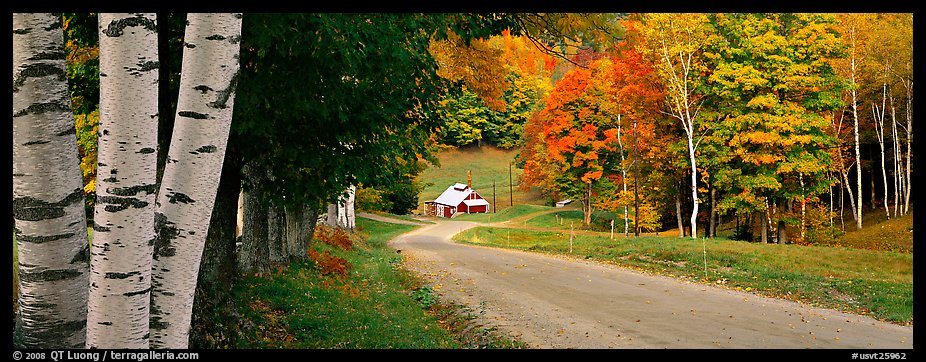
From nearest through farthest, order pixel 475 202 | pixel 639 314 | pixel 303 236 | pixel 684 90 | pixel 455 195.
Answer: pixel 639 314 → pixel 303 236 → pixel 684 90 → pixel 475 202 → pixel 455 195

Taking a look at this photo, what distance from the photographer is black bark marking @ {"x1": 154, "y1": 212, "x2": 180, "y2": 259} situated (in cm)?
439

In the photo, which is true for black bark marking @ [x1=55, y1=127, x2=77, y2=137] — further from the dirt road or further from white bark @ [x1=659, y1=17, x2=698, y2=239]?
white bark @ [x1=659, y1=17, x2=698, y2=239]

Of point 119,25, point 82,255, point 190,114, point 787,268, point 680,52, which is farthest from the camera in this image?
point 680,52

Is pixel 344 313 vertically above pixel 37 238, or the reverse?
pixel 37 238

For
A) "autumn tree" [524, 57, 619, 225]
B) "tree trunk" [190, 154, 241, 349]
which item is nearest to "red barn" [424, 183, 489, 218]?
"autumn tree" [524, 57, 619, 225]

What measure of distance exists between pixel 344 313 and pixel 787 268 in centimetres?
Answer: 1339

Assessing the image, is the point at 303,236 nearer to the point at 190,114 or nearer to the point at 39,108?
the point at 39,108

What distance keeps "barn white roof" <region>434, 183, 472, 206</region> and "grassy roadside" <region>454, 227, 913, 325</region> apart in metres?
55.3

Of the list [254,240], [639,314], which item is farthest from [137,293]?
[254,240]

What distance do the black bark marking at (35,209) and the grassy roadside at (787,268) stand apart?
42.2 feet

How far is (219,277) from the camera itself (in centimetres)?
876
